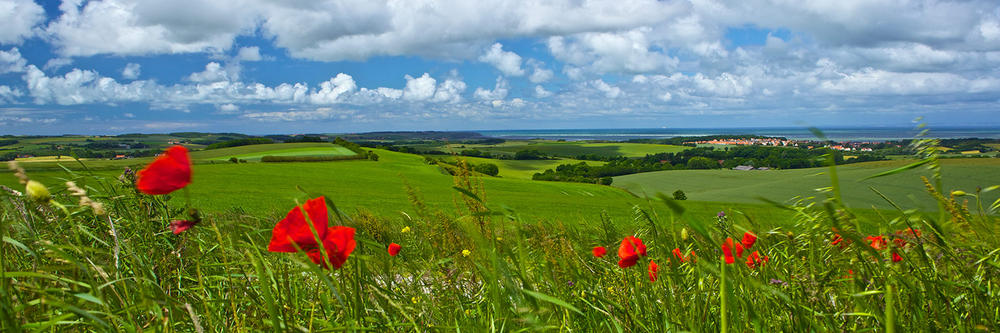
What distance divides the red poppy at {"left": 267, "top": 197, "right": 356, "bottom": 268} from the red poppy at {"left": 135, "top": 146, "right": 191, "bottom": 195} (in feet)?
0.64

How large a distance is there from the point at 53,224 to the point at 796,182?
33.2 meters

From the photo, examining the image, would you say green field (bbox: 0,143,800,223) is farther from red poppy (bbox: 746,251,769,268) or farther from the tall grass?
the tall grass

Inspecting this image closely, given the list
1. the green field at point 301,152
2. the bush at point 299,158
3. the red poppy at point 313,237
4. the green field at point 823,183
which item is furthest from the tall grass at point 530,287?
the bush at point 299,158

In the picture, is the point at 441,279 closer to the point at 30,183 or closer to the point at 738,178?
the point at 30,183

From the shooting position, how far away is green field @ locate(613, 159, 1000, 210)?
1.68 m

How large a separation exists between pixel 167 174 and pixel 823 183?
19457mm

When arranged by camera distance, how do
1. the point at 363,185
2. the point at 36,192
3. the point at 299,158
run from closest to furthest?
the point at 36,192 → the point at 363,185 → the point at 299,158

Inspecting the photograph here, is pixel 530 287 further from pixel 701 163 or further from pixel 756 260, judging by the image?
pixel 701 163

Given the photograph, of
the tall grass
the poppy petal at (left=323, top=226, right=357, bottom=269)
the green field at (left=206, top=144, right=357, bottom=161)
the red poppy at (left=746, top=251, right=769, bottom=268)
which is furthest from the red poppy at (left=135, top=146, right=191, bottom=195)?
the green field at (left=206, top=144, right=357, bottom=161)

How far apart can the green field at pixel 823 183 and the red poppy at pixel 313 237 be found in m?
0.60

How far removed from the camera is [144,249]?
2.20 metres

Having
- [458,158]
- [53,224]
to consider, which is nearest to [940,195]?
[458,158]

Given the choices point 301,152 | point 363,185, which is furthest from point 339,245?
point 301,152

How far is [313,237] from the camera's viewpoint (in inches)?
40.3
